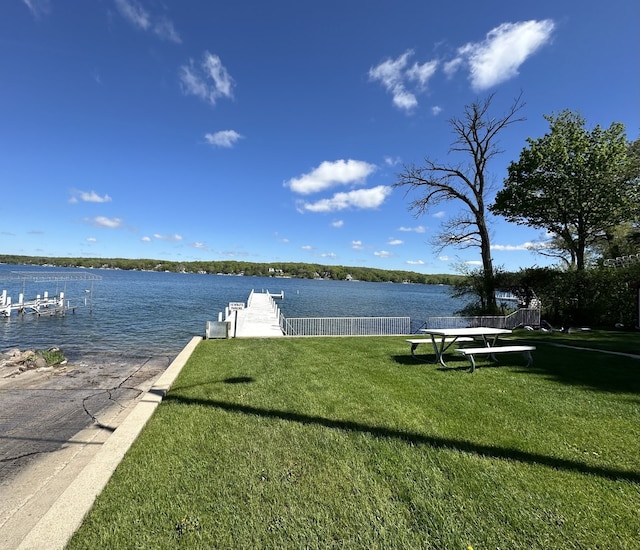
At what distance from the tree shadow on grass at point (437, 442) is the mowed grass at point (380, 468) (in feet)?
0.07

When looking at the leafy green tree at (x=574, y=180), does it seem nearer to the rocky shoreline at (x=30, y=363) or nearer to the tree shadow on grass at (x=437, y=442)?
the tree shadow on grass at (x=437, y=442)

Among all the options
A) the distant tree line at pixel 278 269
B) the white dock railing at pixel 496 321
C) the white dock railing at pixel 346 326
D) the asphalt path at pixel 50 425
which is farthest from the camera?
the distant tree line at pixel 278 269

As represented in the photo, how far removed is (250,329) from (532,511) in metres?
15.2

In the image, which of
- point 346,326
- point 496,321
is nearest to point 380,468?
point 346,326

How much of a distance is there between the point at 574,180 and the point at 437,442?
Answer: 21.3 metres

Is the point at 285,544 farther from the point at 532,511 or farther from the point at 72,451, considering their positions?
the point at 72,451

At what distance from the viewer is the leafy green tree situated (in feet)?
62.6

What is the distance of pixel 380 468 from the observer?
3.51 metres

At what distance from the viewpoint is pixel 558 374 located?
24.3ft

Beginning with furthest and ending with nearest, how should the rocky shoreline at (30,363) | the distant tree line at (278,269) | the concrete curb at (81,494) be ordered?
the distant tree line at (278,269), the rocky shoreline at (30,363), the concrete curb at (81,494)

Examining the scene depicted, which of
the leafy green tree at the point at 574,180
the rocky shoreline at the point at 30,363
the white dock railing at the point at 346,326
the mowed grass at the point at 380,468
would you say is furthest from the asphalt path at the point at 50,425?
the leafy green tree at the point at 574,180

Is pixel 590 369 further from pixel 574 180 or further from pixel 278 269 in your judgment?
pixel 278 269

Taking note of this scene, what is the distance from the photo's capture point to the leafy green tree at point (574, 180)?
19.1 metres

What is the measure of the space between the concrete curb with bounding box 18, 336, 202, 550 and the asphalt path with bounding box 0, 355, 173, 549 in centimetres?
31
